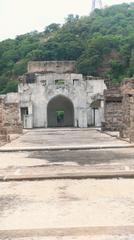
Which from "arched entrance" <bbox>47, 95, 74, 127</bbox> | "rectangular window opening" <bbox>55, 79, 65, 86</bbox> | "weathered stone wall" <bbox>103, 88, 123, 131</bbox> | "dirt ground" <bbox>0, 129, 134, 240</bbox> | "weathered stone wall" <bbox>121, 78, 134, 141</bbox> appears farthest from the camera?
"arched entrance" <bbox>47, 95, 74, 127</bbox>

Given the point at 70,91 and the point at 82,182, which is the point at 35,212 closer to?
the point at 82,182

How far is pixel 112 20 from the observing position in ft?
236

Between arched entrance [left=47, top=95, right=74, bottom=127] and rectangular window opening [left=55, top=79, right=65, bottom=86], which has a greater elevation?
rectangular window opening [left=55, top=79, right=65, bottom=86]

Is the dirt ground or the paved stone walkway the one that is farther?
the paved stone walkway

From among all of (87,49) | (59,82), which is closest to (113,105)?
(59,82)

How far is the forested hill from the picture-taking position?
58.7 m

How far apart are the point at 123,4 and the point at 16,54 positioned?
27655 mm

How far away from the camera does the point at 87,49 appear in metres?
59.4

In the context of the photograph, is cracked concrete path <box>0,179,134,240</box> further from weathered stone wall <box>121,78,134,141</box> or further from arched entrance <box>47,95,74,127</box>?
arched entrance <box>47,95,74,127</box>

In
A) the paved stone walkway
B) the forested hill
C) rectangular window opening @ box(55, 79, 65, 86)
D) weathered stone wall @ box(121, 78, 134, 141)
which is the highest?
the forested hill

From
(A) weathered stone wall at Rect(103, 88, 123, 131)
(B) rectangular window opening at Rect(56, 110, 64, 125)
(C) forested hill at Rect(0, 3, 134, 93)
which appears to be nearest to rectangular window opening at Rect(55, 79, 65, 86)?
(B) rectangular window opening at Rect(56, 110, 64, 125)

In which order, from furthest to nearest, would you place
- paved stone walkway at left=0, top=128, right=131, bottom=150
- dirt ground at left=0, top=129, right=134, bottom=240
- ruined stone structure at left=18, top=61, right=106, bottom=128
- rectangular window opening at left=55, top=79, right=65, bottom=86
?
rectangular window opening at left=55, top=79, right=65, bottom=86
ruined stone structure at left=18, top=61, right=106, bottom=128
paved stone walkway at left=0, top=128, right=131, bottom=150
dirt ground at left=0, top=129, right=134, bottom=240

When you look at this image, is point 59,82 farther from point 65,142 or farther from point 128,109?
point 65,142

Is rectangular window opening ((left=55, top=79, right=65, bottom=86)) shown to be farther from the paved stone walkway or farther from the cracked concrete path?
Result: the cracked concrete path
